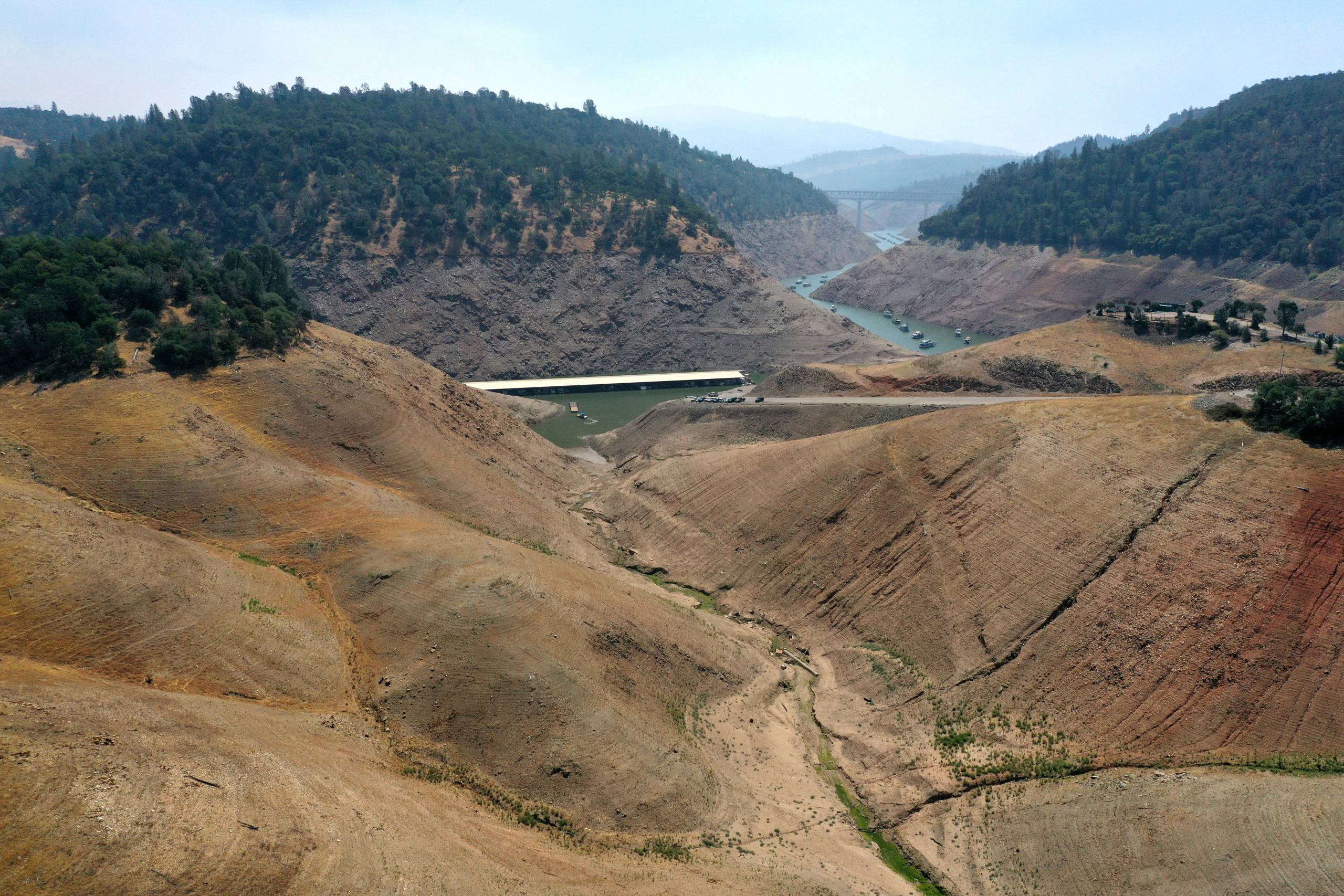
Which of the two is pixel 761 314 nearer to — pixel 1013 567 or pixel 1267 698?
pixel 1013 567

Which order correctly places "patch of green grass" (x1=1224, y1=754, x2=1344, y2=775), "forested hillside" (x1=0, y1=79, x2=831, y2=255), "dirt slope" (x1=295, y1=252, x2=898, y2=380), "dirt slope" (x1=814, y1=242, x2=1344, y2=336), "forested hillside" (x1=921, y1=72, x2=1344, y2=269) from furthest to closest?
1. "forested hillside" (x1=0, y1=79, x2=831, y2=255)
2. "forested hillside" (x1=921, y1=72, x2=1344, y2=269)
3. "dirt slope" (x1=295, y1=252, x2=898, y2=380)
4. "dirt slope" (x1=814, y1=242, x2=1344, y2=336)
5. "patch of green grass" (x1=1224, y1=754, x2=1344, y2=775)

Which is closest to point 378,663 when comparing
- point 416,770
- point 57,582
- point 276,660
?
point 276,660

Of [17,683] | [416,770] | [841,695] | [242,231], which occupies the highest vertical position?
[242,231]

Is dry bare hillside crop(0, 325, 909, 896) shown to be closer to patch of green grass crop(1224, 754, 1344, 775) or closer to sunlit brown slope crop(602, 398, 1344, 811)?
sunlit brown slope crop(602, 398, 1344, 811)

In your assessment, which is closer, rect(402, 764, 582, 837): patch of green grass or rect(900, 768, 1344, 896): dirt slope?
rect(900, 768, 1344, 896): dirt slope

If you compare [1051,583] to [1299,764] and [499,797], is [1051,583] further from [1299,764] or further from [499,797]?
[499,797]

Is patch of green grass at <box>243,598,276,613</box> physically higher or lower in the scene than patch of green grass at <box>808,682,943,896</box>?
higher

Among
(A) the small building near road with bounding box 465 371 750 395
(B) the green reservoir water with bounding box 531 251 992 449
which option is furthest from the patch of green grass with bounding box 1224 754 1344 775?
(A) the small building near road with bounding box 465 371 750 395

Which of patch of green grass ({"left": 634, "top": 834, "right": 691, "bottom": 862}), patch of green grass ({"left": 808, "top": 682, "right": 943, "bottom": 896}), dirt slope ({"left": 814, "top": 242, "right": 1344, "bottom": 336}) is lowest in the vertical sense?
patch of green grass ({"left": 808, "top": 682, "right": 943, "bottom": 896})
